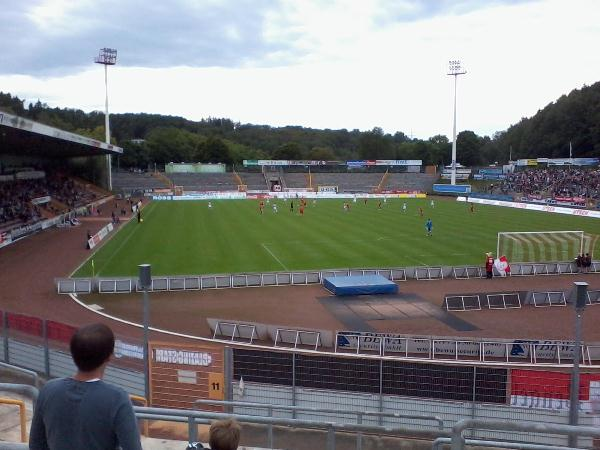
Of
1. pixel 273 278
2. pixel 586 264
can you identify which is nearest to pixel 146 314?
pixel 273 278

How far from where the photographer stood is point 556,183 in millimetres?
86250

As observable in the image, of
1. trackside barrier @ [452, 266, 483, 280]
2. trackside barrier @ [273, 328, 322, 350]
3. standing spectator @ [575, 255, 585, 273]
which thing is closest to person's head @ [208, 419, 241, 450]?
trackside barrier @ [273, 328, 322, 350]

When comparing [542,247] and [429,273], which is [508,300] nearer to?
[429,273]

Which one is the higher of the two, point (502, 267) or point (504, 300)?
point (502, 267)

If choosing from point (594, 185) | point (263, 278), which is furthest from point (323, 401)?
point (594, 185)

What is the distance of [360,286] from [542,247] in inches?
677

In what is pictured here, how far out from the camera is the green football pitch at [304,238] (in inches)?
1283

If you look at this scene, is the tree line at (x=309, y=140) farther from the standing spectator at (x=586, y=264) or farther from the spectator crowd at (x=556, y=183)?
the standing spectator at (x=586, y=264)

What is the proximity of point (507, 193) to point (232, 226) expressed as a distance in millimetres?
55083

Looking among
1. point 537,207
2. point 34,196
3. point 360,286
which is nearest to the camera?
point 360,286

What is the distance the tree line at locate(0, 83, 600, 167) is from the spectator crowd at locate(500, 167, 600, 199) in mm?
27621

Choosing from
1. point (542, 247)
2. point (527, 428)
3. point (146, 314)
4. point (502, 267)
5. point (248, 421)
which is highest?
point (527, 428)

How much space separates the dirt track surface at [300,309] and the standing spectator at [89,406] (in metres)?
16.8

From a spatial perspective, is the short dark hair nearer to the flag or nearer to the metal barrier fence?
the metal barrier fence
